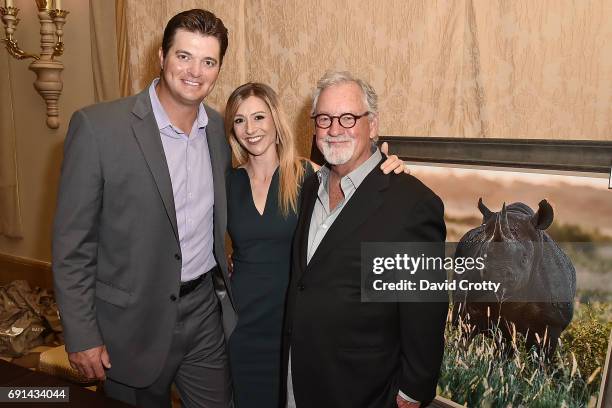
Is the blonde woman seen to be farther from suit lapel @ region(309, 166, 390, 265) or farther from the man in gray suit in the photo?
suit lapel @ region(309, 166, 390, 265)

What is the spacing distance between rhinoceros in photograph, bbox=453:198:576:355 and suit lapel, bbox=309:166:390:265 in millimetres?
503

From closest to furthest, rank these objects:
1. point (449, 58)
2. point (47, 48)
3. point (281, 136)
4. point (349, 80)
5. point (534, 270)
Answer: point (349, 80), point (534, 270), point (449, 58), point (281, 136), point (47, 48)

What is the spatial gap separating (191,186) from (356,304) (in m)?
0.77

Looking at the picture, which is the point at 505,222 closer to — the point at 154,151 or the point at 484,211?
the point at 484,211

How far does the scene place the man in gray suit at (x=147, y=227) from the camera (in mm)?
1729

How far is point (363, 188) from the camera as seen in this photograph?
1.66 meters

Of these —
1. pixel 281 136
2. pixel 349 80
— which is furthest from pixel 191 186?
pixel 349 80

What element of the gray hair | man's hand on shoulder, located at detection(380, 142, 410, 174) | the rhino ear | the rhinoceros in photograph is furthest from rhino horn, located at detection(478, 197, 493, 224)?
the gray hair

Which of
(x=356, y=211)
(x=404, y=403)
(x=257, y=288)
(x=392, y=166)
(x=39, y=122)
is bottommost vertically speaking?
(x=404, y=403)

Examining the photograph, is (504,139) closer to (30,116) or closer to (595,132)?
(595,132)

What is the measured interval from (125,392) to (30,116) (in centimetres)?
301

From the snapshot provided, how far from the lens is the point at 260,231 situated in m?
2.04

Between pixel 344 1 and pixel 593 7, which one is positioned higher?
pixel 344 1

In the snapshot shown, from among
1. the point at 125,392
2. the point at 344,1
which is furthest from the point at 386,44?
the point at 125,392
